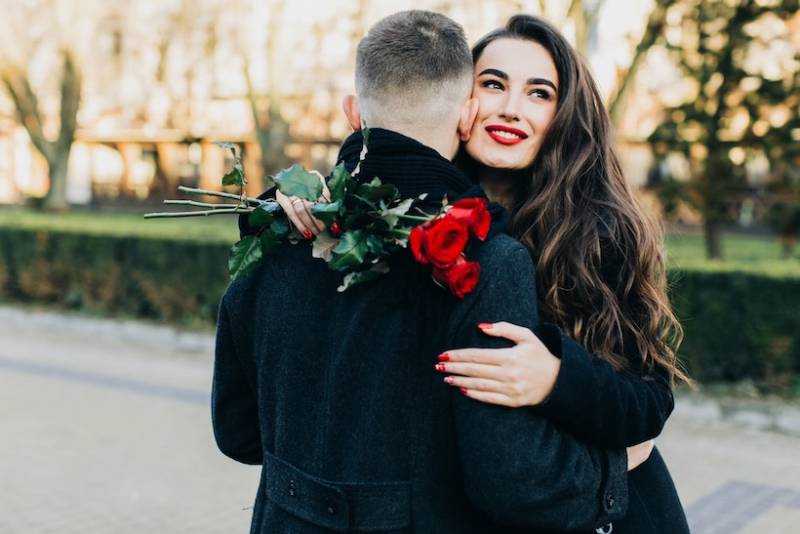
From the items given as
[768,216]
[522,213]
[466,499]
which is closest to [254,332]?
[466,499]

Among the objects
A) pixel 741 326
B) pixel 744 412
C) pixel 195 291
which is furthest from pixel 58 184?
pixel 744 412

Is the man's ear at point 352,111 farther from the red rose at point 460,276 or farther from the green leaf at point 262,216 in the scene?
the red rose at point 460,276

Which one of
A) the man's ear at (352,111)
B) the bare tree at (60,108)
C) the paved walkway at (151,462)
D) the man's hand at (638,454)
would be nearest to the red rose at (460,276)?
the man's ear at (352,111)

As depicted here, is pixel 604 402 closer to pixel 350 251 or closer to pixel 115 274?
pixel 350 251

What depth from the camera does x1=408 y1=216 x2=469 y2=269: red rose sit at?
1632 mm

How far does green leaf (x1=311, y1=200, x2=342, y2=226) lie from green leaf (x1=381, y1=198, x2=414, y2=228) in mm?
103

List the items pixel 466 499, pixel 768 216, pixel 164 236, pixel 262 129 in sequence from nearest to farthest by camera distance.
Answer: pixel 466 499
pixel 164 236
pixel 768 216
pixel 262 129

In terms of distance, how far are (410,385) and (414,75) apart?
597mm

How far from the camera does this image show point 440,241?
164 cm

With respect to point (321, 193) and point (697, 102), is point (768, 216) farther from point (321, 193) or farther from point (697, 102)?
point (321, 193)

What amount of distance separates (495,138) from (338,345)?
822mm

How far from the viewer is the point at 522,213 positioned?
7.67 feet

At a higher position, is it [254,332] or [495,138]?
[495,138]

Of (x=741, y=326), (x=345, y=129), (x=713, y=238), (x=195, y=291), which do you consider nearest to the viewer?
(x=741, y=326)
